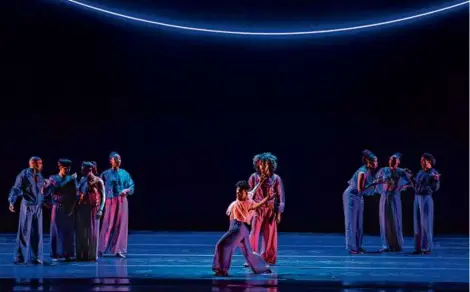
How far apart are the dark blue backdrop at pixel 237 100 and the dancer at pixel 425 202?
4201mm

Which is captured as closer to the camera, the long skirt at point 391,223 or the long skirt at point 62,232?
the long skirt at point 62,232

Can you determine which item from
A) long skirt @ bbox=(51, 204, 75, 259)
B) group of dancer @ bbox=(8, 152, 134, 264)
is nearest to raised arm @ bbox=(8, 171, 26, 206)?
group of dancer @ bbox=(8, 152, 134, 264)

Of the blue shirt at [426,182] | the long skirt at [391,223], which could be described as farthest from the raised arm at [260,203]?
the long skirt at [391,223]

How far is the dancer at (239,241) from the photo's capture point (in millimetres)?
8906

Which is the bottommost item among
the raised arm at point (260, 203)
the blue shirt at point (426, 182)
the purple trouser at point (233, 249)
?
the purple trouser at point (233, 249)

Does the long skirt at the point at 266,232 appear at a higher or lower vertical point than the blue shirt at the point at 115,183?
lower

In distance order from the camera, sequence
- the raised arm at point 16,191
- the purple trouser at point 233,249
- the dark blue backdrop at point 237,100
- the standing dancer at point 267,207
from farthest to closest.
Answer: the dark blue backdrop at point 237,100, the standing dancer at point 267,207, the raised arm at point 16,191, the purple trouser at point 233,249

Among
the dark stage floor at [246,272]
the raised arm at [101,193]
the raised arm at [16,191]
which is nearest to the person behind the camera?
the dark stage floor at [246,272]

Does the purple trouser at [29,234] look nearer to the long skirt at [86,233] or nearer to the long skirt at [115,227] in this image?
the long skirt at [86,233]

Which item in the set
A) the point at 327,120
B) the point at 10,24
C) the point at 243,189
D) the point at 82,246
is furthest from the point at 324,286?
the point at 10,24

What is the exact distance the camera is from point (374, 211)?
16953mm

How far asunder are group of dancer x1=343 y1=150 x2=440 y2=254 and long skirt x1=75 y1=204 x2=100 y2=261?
12.1ft

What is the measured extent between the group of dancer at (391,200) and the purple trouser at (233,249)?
10.1 feet

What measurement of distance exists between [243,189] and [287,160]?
7205mm
